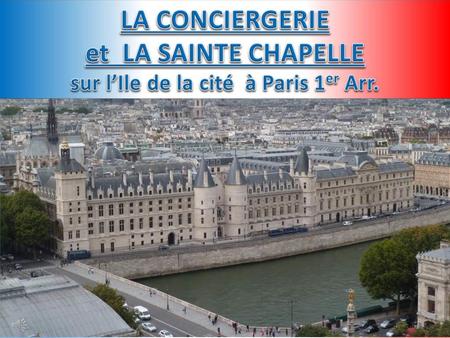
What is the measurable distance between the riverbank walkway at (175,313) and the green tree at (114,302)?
1.54 meters

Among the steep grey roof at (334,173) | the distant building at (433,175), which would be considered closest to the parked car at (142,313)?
the steep grey roof at (334,173)

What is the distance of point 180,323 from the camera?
17078mm

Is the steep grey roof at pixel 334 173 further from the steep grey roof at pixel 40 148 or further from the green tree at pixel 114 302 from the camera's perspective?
the green tree at pixel 114 302

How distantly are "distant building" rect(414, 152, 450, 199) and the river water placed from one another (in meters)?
11.1

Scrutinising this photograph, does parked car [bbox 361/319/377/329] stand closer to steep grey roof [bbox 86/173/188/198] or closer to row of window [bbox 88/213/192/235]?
row of window [bbox 88/213/192/235]

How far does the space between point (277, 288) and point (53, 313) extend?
10.1 metres

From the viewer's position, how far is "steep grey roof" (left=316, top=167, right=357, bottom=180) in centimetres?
2944

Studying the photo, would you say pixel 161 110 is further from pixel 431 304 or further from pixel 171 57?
pixel 171 57

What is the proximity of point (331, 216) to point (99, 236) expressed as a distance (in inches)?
354

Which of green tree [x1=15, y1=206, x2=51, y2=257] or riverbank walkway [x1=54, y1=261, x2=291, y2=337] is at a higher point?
green tree [x1=15, y1=206, x2=51, y2=257]

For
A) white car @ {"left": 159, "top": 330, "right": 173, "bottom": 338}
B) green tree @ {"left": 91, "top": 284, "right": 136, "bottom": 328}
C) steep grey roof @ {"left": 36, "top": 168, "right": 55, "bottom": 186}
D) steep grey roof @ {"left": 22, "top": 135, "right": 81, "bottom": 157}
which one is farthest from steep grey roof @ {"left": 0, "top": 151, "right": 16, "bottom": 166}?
green tree @ {"left": 91, "top": 284, "right": 136, "bottom": 328}

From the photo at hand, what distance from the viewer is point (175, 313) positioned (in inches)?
703

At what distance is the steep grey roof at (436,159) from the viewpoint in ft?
117

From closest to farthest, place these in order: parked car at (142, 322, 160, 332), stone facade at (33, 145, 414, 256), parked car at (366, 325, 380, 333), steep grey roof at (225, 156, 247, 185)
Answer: parked car at (366, 325, 380, 333) → parked car at (142, 322, 160, 332) → stone facade at (33, 145, 414, 256) → steep grey roof at (225, 156, 247, 185)
